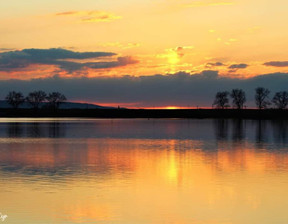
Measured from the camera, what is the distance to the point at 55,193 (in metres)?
22.2

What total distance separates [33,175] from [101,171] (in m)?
3.91

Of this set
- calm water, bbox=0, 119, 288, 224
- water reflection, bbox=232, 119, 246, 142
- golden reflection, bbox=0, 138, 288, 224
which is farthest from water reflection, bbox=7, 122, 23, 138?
calm water, bbox=0, 119, 288, 224

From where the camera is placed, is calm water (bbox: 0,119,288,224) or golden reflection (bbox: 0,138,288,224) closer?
calm water (bbox: 0,119,288,224)

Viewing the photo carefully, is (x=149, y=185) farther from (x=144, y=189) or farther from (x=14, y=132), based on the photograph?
(x=14, y=132)

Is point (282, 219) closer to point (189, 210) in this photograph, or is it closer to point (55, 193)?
point (189, 210)

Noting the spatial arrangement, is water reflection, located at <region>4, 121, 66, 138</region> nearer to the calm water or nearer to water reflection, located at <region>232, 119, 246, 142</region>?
water reflection, located at <region>232, 119, 246, 142</region>

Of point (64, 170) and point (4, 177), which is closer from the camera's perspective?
point (4, 177)

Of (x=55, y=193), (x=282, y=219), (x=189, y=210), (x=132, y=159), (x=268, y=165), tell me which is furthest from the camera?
(x=132, y=159)

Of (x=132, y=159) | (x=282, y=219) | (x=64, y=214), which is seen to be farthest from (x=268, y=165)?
(x=64, y=214)

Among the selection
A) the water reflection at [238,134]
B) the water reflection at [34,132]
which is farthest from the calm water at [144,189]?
the water reflection at [34,132]

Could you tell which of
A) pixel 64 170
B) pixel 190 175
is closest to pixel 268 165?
pixel 190 175

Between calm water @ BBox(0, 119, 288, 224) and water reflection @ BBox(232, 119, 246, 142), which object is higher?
calm water @ BBox(0, 119, 288, 224)

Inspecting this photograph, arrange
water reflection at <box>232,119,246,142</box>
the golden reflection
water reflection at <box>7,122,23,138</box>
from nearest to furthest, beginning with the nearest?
1. the golden reflection
2. water reflection at <box>232,119,246,142</box>
3. water reflection at <box>7,122,23,138</box>

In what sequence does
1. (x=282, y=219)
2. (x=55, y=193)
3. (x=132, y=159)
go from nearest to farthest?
(x=282, y=219)
(x=55, y=193)
(x=132, y=159)
